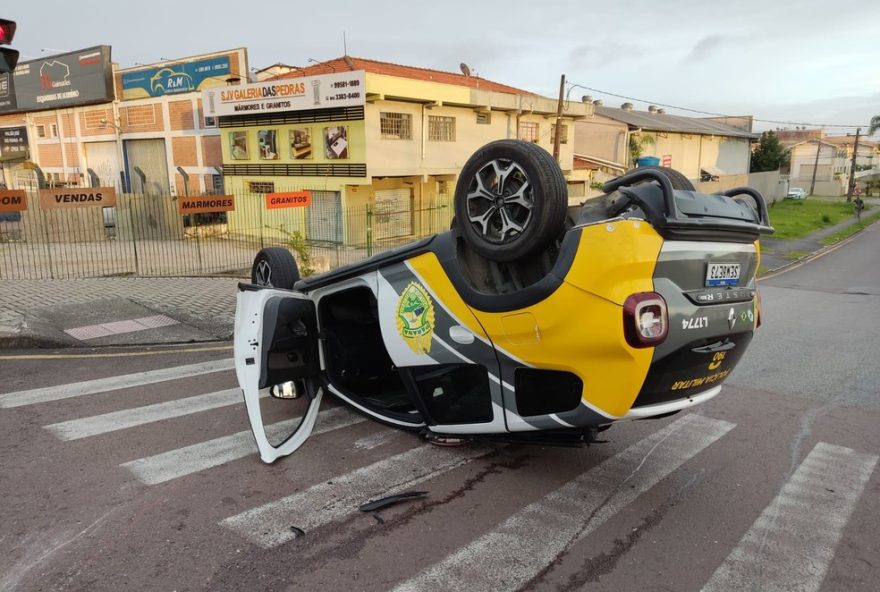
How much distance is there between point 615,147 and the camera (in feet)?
127

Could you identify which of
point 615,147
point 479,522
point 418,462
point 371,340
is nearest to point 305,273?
point 371,340

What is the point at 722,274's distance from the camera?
389 cm

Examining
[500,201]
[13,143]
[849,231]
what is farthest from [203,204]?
[13,143]

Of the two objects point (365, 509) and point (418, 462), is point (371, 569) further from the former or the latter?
point (418, 462)

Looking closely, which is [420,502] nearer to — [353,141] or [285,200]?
[285,200]

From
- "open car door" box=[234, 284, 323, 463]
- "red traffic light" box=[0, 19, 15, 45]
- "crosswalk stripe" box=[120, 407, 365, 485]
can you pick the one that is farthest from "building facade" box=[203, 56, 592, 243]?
"open car door" box=[234, 284, 323, 463]

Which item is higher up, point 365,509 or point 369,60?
point 369,60

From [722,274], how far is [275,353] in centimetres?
335

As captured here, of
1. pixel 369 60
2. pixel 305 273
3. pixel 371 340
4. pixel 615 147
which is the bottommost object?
pixel 305 273

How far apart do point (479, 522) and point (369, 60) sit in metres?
28.2

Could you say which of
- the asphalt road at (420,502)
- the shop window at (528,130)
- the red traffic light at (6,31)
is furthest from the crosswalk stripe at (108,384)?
the shop window at (528,130)

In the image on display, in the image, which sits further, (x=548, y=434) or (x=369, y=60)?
(x=369, y=60)

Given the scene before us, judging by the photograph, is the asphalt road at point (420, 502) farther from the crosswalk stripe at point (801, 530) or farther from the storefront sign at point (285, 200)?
the storefront sign at point (285, 200)

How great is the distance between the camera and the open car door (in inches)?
190
